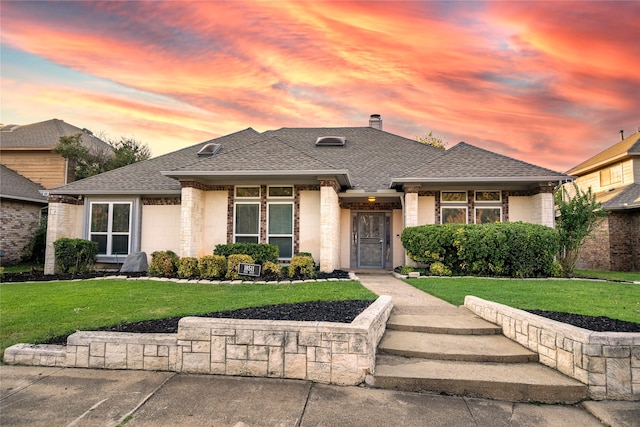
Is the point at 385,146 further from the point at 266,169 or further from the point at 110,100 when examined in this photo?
the point at 110,100

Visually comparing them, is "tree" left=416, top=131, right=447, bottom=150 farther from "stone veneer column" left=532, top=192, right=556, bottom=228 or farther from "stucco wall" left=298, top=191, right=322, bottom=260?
"stucco wall" left=298, top=191, right=322, bottom=260

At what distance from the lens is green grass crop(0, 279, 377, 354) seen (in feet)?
17.4

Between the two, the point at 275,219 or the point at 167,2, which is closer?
the point at 167,2

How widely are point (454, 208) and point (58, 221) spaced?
47.1 feet

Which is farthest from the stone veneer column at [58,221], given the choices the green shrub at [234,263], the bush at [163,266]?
the green shrub at [234,263]

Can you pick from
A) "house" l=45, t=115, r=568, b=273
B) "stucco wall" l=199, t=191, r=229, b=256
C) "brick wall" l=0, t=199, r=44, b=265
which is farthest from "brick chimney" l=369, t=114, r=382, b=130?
A: "brick wall" l=0, t=199, r=44, b=265

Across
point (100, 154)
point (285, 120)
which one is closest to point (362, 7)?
point (285, 120)

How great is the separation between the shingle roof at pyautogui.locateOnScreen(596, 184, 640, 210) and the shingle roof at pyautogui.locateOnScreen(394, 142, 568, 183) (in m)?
6.41

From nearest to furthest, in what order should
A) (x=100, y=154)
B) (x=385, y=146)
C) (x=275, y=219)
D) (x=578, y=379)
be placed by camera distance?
(x=578, y=379) → (x=275, y=219) → (x=385, y=146) → (x=100, y=154)

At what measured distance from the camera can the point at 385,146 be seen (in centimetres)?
1631

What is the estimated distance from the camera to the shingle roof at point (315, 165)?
1127 cm

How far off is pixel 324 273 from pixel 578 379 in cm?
786

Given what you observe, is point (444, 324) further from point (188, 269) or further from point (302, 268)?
point (188, 269)

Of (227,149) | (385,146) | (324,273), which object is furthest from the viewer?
(385,146)
